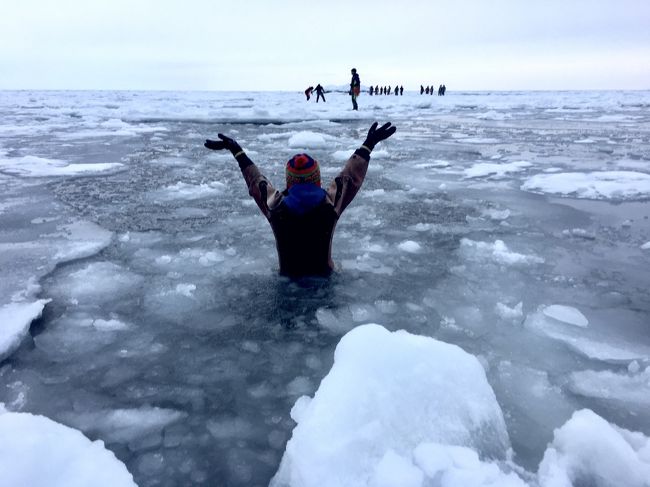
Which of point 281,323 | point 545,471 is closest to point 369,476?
point 545,471

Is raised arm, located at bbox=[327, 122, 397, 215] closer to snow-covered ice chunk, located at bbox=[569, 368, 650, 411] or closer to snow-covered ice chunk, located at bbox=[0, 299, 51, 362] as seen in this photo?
snow-covered ice chunk, located at bbox=[569, 368, 650, 411]

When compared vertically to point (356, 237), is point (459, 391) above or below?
above

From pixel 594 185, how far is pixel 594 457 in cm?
505

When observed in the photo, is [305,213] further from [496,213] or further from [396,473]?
[496,213]

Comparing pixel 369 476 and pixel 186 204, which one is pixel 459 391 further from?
pixel 186 204

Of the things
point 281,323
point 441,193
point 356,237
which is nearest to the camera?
point 281,323

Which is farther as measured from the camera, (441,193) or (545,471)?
(441,193)

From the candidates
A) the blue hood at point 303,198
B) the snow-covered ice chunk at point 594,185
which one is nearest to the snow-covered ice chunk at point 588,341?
the blue hood at point 303,198

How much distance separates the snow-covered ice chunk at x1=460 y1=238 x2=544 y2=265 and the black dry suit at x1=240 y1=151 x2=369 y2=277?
4.03ft

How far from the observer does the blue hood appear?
279cm

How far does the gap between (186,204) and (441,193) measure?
3.14 m

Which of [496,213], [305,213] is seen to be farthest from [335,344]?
[496,213]

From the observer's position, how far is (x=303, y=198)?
9.15ft

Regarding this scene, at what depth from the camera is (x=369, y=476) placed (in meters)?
1.45
